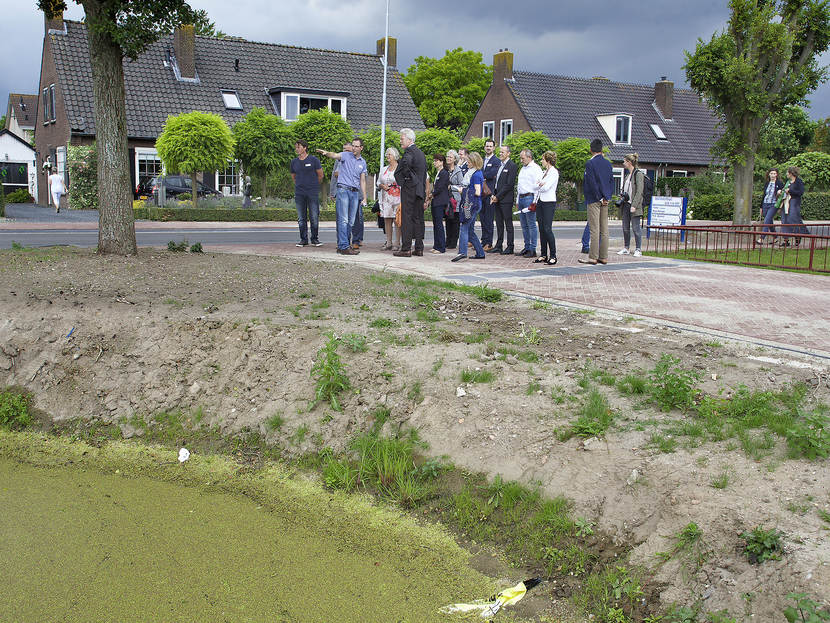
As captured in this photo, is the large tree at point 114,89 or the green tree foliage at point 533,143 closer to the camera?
the large tree at point 114,89

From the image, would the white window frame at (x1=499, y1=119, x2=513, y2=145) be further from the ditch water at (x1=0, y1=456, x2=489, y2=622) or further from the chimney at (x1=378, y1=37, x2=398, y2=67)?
the ditch water at (x1=0, y1=456, x2=489, y2=622)

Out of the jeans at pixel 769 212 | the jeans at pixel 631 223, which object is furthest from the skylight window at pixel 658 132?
the jeans at pixel 631 223

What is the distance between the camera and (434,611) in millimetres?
3314

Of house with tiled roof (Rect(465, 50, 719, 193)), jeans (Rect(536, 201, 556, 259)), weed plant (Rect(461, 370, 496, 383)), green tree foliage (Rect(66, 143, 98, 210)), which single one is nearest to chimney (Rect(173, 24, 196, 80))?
green tree foliage (Rect(66, 143, 98, 210))

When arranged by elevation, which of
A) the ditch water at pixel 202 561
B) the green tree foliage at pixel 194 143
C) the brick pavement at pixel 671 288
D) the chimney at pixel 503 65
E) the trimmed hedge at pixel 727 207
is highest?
the chimney at pixel 503 65

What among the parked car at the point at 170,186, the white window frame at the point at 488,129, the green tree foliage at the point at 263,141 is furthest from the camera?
the white window frame at the point at 488,129

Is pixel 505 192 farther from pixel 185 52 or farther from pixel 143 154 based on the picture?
pixel 185 52

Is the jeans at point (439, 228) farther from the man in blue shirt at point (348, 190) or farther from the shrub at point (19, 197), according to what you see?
the shrub at point (19, 197)

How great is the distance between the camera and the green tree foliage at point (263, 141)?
26.8 m

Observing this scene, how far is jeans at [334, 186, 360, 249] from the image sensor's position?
478 inches

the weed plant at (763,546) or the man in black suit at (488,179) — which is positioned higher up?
the man in black suit at (488,179)

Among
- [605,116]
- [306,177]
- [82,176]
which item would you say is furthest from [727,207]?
[82,176]

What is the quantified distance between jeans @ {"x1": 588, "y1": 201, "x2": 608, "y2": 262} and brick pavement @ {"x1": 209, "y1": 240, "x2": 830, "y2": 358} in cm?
27

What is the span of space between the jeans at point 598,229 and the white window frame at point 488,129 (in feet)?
111
